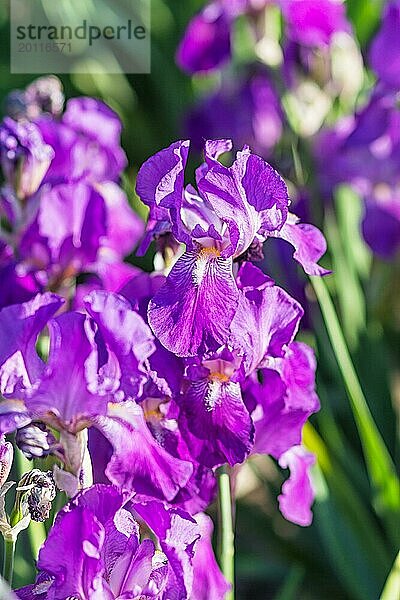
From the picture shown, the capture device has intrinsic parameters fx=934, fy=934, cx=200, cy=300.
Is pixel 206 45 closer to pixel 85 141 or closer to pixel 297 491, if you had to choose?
pixel 85 141

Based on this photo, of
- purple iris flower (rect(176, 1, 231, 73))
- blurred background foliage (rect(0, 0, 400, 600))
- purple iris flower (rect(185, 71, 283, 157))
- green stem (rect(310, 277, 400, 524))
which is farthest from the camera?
purple iris flower (rect(185, 71, 283, 157))

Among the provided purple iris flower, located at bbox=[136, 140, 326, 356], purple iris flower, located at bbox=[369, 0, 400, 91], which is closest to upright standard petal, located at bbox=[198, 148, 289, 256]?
purple iris flower, located at bbox=[136, 140, 326, 356]

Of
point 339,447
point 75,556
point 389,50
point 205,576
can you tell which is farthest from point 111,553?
point 389,50

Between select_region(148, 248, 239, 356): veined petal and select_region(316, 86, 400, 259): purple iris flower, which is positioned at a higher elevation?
select_region(316, 86, 400, 259): purple iris flower

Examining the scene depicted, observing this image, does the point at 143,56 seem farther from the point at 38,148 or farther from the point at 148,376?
the point at 148,376

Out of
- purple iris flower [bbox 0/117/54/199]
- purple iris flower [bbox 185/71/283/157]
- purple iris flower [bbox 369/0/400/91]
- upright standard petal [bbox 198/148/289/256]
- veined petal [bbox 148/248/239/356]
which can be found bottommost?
veined petal [bbox 148/248/239/356]

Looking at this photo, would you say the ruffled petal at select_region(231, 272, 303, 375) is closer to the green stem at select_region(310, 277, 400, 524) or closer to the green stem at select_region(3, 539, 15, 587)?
the green stem at select_region(3, 539, 15, 587)
